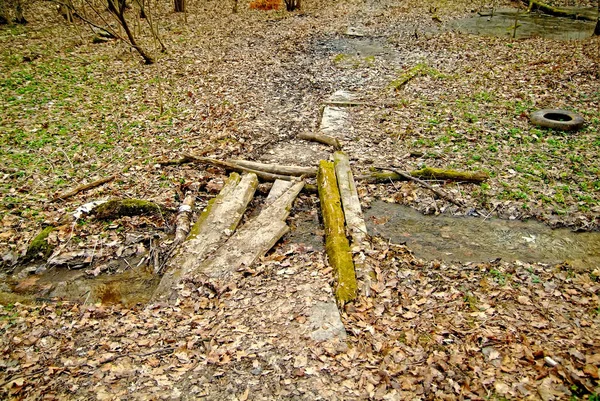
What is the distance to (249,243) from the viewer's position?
5.20 m

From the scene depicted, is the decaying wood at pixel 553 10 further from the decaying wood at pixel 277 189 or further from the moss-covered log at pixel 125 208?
the moss-covered log at pixel 125 208

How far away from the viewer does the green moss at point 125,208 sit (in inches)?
232

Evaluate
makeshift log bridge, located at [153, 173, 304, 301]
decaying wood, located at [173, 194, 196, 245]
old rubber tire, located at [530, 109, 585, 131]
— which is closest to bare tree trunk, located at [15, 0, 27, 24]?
decaying wood, located at [173, 194, 196, 245]

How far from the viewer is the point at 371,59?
12.3m

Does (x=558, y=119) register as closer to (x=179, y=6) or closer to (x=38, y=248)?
(x=38, y=248)

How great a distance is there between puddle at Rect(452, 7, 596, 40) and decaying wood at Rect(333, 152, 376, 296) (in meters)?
11.3

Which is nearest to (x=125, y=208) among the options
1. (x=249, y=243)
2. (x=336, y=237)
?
(x=249, y=243)

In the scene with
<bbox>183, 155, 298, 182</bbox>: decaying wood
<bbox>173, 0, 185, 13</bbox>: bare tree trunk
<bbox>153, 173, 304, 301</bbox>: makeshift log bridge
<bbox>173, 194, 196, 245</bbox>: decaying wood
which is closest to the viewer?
<bbox>153, 173, 304, 301</bbox>: makeshift log bridge

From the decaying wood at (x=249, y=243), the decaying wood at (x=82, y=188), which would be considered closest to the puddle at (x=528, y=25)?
the decaying wood at (x=249, y=243)

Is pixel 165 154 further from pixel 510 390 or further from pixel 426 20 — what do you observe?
pixel 426 20

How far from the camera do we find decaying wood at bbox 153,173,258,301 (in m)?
4.76

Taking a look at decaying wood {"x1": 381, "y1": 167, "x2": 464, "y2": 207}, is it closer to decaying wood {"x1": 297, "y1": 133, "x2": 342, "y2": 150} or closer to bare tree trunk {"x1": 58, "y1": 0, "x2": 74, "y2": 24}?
decaying wood {"x1": 297, "y1": 133, "x2": 342, "y2": 150}

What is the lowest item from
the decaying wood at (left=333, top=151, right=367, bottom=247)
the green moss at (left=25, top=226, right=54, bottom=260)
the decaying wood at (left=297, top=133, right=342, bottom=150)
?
the green moss at (left=25, top=226, right=54, bottom=260)

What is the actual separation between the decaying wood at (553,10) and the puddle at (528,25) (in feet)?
1.05
